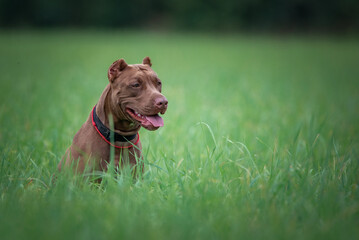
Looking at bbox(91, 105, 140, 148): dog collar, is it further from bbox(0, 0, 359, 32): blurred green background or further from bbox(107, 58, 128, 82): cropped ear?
bbox(0, 0, 359, 32): blurred green background

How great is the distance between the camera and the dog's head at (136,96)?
2.62 m

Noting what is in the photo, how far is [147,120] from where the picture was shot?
265 cm

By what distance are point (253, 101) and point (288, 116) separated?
1389 millimetres

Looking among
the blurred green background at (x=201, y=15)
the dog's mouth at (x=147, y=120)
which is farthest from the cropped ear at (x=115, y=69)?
the blurred green background at (x=201, y=15)

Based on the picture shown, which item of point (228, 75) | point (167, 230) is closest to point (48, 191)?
point (167, 230)

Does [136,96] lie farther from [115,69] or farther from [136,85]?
[115,69]

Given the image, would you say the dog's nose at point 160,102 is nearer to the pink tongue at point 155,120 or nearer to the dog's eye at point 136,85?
the pink tongue at point 155,120

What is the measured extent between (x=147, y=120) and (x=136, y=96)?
228 mm

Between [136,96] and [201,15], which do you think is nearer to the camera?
[136,96]

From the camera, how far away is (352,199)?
245 centimetres

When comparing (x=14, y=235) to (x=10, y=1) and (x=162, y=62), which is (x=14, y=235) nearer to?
(x=162, y=62)

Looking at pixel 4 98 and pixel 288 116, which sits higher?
pixel 288 116

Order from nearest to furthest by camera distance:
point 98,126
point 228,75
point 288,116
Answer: point 98,126 < point 288,116 < point 228,75

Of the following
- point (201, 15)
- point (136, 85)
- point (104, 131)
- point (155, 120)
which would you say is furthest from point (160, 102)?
point (201, 15)
